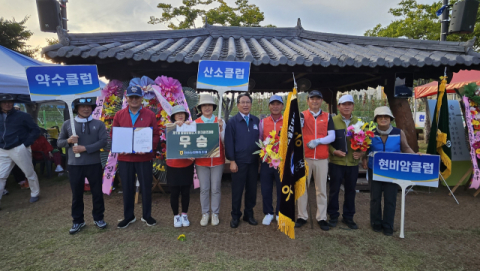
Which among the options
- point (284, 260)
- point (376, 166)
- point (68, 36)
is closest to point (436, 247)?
point (376, 166)

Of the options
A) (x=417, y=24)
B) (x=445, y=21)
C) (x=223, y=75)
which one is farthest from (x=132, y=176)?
(x=417, y=24)

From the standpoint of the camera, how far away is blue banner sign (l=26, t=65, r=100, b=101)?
343cm

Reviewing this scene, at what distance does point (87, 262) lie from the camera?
9.86 feet

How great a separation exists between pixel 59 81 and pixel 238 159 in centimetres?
277

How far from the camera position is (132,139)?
3.49 meters

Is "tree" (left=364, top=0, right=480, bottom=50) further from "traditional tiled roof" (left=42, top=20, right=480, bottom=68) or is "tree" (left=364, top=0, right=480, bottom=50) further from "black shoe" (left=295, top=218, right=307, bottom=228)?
"black shoe" (left=295, top=218, right=307, bottom=228)

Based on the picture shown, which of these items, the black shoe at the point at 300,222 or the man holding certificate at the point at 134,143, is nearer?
the man holding certificate at the point at 134,143

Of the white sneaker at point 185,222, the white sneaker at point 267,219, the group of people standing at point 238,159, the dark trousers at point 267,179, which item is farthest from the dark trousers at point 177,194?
the white sneaker at point 267,219

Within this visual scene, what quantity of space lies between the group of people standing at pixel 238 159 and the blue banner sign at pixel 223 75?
0.25m

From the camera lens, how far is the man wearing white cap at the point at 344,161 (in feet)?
12.1

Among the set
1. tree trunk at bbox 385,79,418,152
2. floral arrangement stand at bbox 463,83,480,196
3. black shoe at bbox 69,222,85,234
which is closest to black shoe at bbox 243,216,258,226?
black shoe at bbox 69,222,85,234

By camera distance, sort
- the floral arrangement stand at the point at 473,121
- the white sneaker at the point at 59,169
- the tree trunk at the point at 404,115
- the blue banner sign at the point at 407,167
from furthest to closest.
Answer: the white sneaker at the point at 59,169
the tree trunk at the point at 404,115
the floral arrangement stand at the point at 473,121
the blue banner sign at the point at 407,167

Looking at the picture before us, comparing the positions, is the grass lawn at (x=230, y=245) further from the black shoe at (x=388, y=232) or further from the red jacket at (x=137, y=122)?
the red jacket at (x=137, y=122)

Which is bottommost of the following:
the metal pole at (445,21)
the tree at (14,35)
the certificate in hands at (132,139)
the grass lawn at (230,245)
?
the grass lawn at (230,245)
